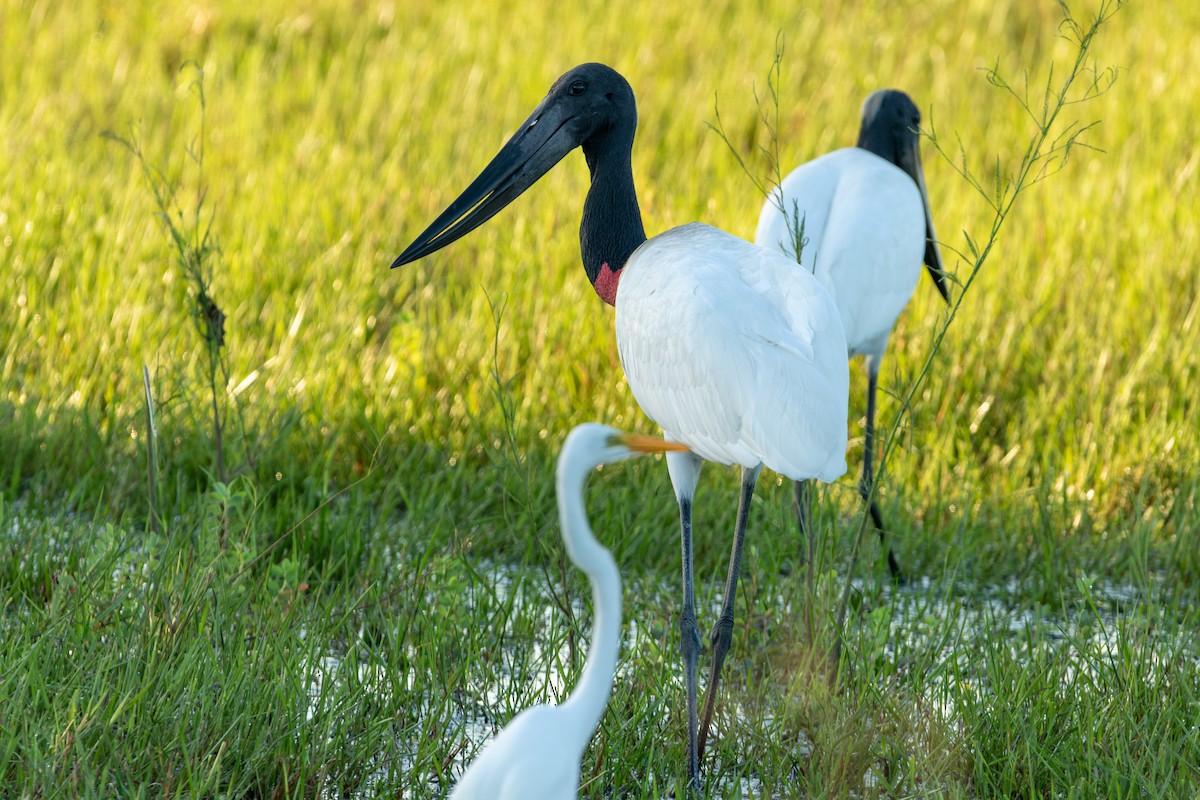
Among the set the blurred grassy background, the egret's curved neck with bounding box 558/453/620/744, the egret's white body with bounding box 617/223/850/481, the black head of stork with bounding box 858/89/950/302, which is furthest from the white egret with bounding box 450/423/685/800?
the black head of stork with bounding box 858/89/950/302

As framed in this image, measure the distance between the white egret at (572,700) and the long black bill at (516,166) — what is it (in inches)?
52.8

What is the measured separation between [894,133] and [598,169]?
1.84 metres

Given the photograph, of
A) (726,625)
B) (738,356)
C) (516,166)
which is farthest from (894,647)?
(516,166)

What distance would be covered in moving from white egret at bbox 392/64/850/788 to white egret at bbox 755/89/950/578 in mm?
834

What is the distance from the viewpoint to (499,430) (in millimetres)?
4418

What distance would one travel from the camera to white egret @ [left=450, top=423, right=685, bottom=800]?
189 cm

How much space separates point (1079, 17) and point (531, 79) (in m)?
3.40

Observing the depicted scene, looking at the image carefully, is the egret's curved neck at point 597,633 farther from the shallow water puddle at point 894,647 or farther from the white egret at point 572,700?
the shallow water puddle at point 894,647

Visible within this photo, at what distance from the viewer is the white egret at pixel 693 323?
2598 millimetres

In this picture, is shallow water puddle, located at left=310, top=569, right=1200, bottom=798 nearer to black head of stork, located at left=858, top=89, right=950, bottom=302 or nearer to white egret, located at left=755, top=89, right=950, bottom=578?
white egret, located at left=755, top=89, right=950, bottom=578

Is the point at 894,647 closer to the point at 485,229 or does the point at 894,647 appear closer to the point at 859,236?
the point at 859,236

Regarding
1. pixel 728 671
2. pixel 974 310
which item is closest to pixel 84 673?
pixel 728 671

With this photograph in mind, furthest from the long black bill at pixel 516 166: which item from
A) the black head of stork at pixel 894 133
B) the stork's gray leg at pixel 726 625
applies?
the black head of stork at pixel 894 133

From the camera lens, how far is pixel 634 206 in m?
3.22
